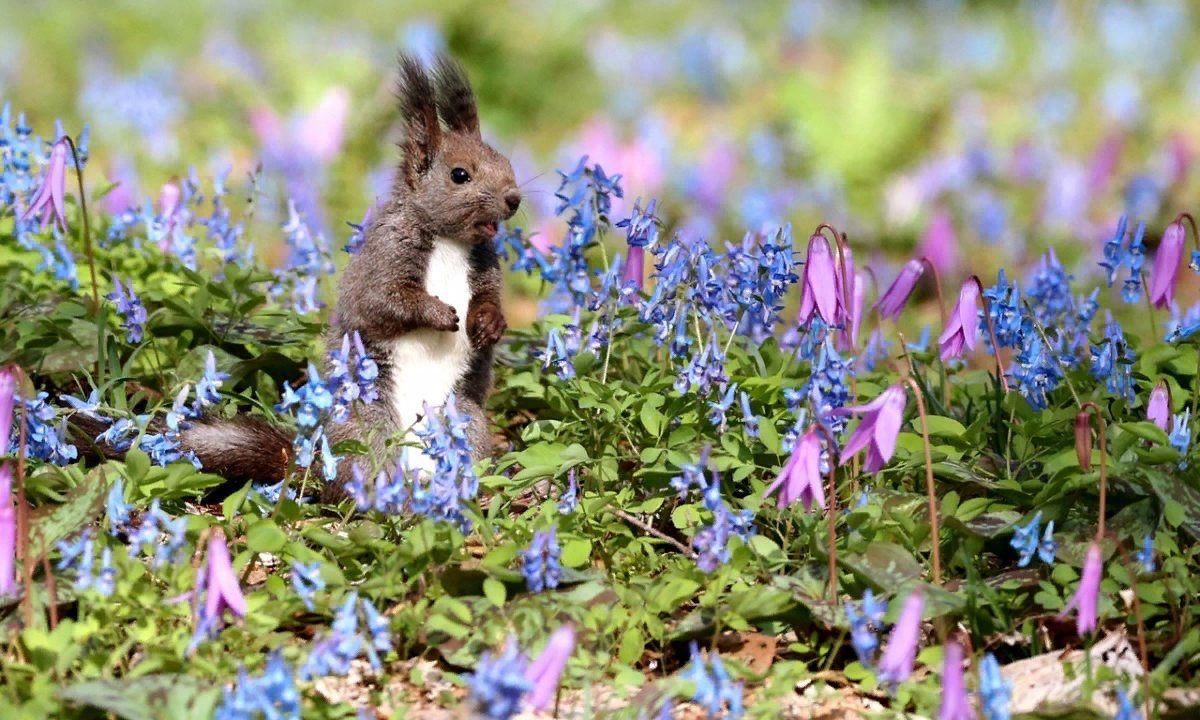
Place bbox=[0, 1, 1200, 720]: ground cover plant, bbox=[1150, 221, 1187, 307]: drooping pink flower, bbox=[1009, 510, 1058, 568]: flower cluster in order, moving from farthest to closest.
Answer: bbox=[1150, 221, 1187, 307]: drooping pink flower → bbox=[1009, 510, 1058, 568]: flower cluster → bbox=[0, 1, 1200, 720]: ground cover plant

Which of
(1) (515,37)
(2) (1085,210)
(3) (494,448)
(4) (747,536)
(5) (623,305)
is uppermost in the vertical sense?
(1) (515,37)

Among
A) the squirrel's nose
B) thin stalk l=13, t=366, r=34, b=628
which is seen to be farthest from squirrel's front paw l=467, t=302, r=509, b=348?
thin stalk l=13, t=366, r=34, b=628

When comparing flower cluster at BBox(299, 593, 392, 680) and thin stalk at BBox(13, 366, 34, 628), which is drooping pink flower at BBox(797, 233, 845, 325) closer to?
flower cluster at BBox(299, 593, 392, 680)

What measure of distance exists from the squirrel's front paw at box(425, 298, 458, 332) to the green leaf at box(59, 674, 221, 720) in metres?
1.44

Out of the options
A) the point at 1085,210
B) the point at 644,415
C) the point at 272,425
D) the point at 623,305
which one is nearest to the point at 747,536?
the point at 644,415

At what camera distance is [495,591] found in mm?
3119

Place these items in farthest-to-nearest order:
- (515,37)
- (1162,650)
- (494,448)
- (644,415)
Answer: (515,37)
(494,448)
(644,415)
(1162,650)

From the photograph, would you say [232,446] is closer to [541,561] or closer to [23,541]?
[23,541]

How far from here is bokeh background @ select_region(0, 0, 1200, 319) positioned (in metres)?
8.83

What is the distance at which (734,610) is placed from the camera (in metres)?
3.18

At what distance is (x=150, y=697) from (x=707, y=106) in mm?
8935

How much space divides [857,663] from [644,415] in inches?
32.8

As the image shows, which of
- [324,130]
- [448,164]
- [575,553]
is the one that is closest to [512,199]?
[448,164]

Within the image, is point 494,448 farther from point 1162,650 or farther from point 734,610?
point 1162,650
